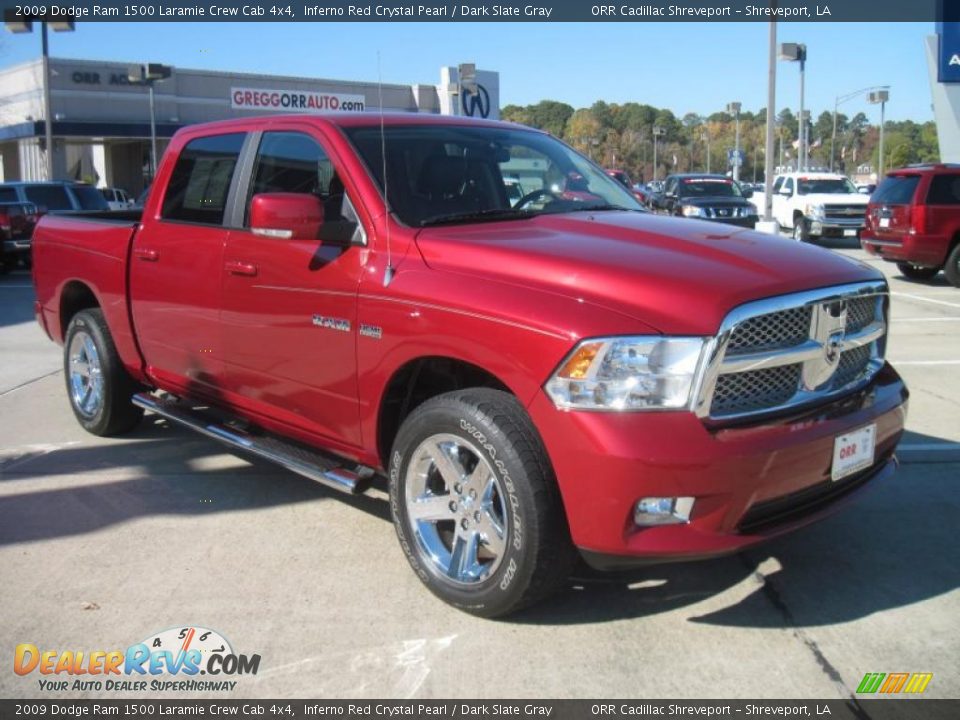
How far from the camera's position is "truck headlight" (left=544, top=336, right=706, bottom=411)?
10.3 feet

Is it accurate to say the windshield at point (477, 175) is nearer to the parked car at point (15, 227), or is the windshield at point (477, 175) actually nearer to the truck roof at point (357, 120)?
the truck roof at point (357, 120)

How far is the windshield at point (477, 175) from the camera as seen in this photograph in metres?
4.23

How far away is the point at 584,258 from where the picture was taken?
3498 mm

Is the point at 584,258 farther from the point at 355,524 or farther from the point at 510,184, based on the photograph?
the point at 355,524

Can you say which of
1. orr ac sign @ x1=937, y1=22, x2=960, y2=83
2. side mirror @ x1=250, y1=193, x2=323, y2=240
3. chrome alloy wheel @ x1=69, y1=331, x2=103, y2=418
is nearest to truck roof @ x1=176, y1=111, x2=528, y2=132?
side mirror @ x1=250, y1=193, x2=323, y2=240

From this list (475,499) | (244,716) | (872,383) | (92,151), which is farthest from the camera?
(92,151)

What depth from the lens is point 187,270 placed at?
5.00 metres

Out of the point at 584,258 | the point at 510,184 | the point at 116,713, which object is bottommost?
the point at 116,713

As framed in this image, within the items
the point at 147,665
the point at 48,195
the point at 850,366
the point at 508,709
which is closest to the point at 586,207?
the point at 850,366

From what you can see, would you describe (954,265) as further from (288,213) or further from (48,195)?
(48,195)

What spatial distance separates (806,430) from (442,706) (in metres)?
1.61

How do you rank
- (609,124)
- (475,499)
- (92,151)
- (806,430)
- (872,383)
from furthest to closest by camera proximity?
(609,124)
(92,151)
(872,383)
(475,499)
(806,430)

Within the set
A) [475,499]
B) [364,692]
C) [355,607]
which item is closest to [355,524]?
[355,607]

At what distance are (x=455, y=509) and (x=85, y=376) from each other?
3735mm
